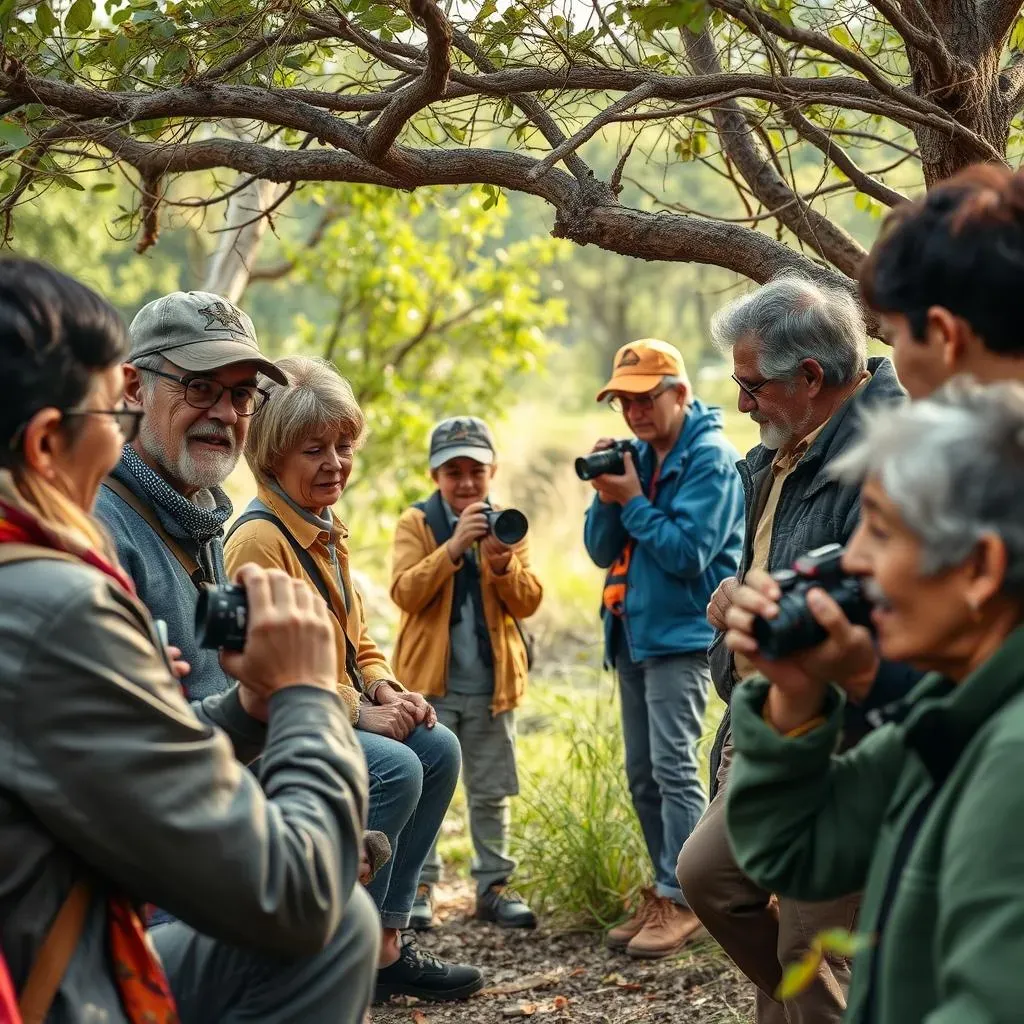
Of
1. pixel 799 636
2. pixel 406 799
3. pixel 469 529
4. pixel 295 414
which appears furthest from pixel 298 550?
pixel 799 636

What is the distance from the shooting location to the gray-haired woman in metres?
1.58

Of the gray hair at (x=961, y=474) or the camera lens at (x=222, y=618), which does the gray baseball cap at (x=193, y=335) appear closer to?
the camera lens at (x=222, y=618)

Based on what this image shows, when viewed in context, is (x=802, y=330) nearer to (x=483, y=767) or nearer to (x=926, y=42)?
(x=926, y=42)

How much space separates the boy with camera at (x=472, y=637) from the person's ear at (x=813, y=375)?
1.80 metres

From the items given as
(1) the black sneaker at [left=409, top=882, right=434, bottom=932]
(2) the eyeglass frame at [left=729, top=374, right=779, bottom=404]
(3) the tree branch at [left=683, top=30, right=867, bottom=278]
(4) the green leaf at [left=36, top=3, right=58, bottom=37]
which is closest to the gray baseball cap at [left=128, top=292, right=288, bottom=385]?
A: (4) the green leaf at [left=36, top=3, right=58, bottom=37]

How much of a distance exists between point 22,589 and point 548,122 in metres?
2.26

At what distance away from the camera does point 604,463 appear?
500cm

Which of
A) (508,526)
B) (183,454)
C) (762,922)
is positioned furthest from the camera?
(508,526)

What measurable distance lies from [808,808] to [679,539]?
293 centimetres

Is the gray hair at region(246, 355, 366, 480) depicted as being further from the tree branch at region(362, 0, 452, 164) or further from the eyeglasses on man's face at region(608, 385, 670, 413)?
the eyeglasses on man's face at region(608, 385, 670, 413)

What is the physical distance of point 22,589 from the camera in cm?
186

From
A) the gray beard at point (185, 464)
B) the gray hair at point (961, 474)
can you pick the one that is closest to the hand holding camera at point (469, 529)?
the gray beard at point (185, 464)

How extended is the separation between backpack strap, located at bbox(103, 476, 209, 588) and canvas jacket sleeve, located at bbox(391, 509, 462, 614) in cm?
184

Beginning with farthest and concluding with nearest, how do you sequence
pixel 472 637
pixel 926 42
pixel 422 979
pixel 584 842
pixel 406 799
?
pixel 472 637
pixel 584 842
pixel 422 979
pixel 406 799
pixel 926 42
